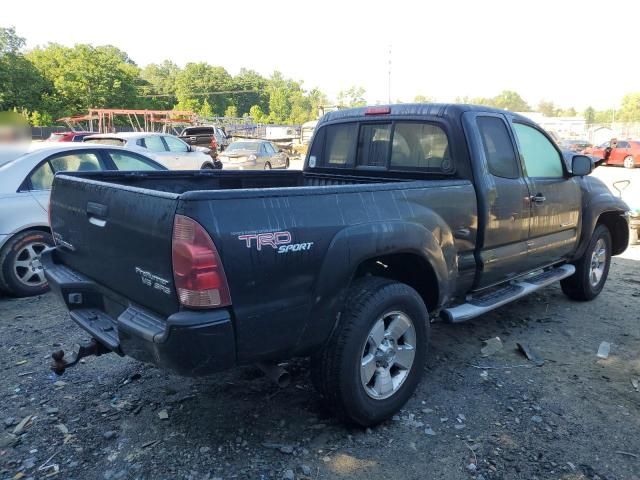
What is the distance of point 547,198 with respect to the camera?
445 centimetres

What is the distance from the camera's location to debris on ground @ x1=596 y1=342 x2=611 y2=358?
4180 mm

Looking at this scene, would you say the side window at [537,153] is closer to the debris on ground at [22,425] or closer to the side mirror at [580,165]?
the side mirror at [580,165]

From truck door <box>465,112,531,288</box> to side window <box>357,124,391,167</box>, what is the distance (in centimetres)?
73

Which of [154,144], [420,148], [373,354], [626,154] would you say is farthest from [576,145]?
[373,354]

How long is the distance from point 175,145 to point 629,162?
23.9 m

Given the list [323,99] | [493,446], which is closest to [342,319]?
[493,446]

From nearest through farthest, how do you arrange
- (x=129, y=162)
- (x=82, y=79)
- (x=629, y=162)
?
1. (x=129, y=162)
2. (x=629, y=162)
3. (x=82, y=79)

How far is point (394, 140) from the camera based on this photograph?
13.6 feet

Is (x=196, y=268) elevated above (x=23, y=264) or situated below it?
above

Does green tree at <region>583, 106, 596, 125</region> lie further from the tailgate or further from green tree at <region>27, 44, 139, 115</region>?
the tailgate

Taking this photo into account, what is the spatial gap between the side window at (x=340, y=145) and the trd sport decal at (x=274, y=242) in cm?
217

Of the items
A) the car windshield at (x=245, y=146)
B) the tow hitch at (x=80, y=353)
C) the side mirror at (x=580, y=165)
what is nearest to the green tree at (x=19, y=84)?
the car windshield at (x=245, y=146)

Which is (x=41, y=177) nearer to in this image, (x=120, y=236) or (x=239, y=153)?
(x=120, y=236)

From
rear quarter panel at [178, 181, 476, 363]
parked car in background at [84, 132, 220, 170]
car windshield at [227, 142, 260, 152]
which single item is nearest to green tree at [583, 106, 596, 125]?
car windshield at [227, 142, 260, 152]
